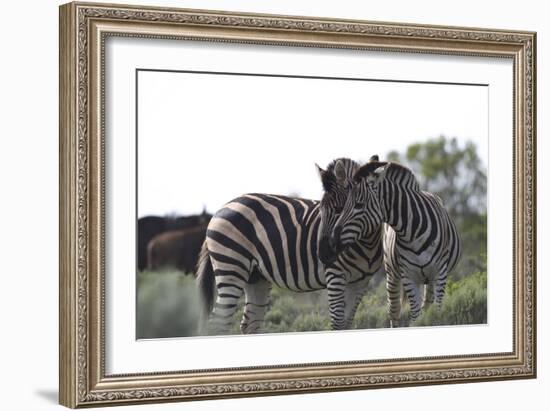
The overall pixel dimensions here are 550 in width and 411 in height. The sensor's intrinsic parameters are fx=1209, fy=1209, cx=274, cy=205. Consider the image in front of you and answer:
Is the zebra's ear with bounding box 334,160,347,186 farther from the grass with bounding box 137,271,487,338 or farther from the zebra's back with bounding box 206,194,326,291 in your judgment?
the grass with bounding box 137,271,487,338

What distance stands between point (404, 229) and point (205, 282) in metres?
1.53

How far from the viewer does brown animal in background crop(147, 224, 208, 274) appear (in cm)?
737

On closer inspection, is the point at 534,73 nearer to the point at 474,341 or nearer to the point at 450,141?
the point at 450,141

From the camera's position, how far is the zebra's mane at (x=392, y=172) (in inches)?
315

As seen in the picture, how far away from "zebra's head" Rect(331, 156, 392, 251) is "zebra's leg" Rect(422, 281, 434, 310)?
0.58 metres

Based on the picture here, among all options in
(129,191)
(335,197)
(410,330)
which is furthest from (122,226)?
(410,330)

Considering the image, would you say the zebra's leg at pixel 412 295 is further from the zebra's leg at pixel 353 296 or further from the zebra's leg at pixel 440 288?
the zebra's leg at pixel 353 296

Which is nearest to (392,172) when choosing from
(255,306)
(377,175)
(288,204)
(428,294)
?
(377,175)

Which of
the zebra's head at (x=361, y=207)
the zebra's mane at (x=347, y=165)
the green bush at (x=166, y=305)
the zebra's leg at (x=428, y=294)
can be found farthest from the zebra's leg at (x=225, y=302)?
the zebra's leg at (x=428, y=294)

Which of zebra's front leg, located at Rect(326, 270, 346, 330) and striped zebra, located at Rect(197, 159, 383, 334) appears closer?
striped zebra, located at Rect(197, 159, 383, 334)

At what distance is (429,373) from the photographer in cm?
813

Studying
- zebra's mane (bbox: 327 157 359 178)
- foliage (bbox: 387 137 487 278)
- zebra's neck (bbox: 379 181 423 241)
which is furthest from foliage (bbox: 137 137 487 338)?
zebra's mane (bbox: 327 157 359 178)

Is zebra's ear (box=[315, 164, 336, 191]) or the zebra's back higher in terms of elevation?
zebra's ear (box=[315, 164, 336, 191])

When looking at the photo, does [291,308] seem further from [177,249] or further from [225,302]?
[177,249]
